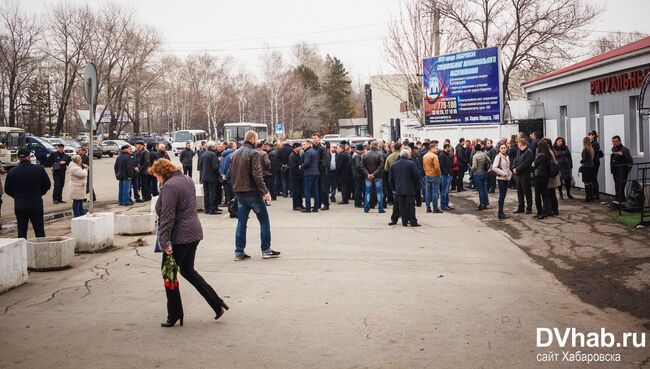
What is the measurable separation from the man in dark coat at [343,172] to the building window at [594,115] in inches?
295

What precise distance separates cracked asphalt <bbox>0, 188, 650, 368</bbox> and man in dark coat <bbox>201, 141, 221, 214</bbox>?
13.3ft

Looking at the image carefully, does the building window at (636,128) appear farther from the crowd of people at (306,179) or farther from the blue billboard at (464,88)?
the blue billboard at (464,88)

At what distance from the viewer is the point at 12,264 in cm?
849

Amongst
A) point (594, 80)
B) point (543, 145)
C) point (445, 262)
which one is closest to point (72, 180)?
point (445, 262)

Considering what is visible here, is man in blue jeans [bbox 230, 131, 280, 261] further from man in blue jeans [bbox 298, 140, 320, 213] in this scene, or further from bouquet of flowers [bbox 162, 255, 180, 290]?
man in blue jeans [bbox 298, 140, 320, 213]

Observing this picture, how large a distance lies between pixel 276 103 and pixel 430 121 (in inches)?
2281

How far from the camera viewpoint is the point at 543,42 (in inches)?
1358

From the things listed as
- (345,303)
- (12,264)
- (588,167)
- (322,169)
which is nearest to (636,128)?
(588,167)

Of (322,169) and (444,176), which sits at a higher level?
(322,169)

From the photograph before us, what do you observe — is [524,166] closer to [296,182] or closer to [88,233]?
[296,182]

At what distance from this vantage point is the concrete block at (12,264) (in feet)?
27.2

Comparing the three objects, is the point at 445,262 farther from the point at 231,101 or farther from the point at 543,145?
the point at 231,101

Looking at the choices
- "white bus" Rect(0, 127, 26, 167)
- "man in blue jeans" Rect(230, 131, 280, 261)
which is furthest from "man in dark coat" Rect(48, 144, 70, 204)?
"white bus" Rect(0, 127, 26, 167)

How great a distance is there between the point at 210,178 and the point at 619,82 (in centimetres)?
1122
